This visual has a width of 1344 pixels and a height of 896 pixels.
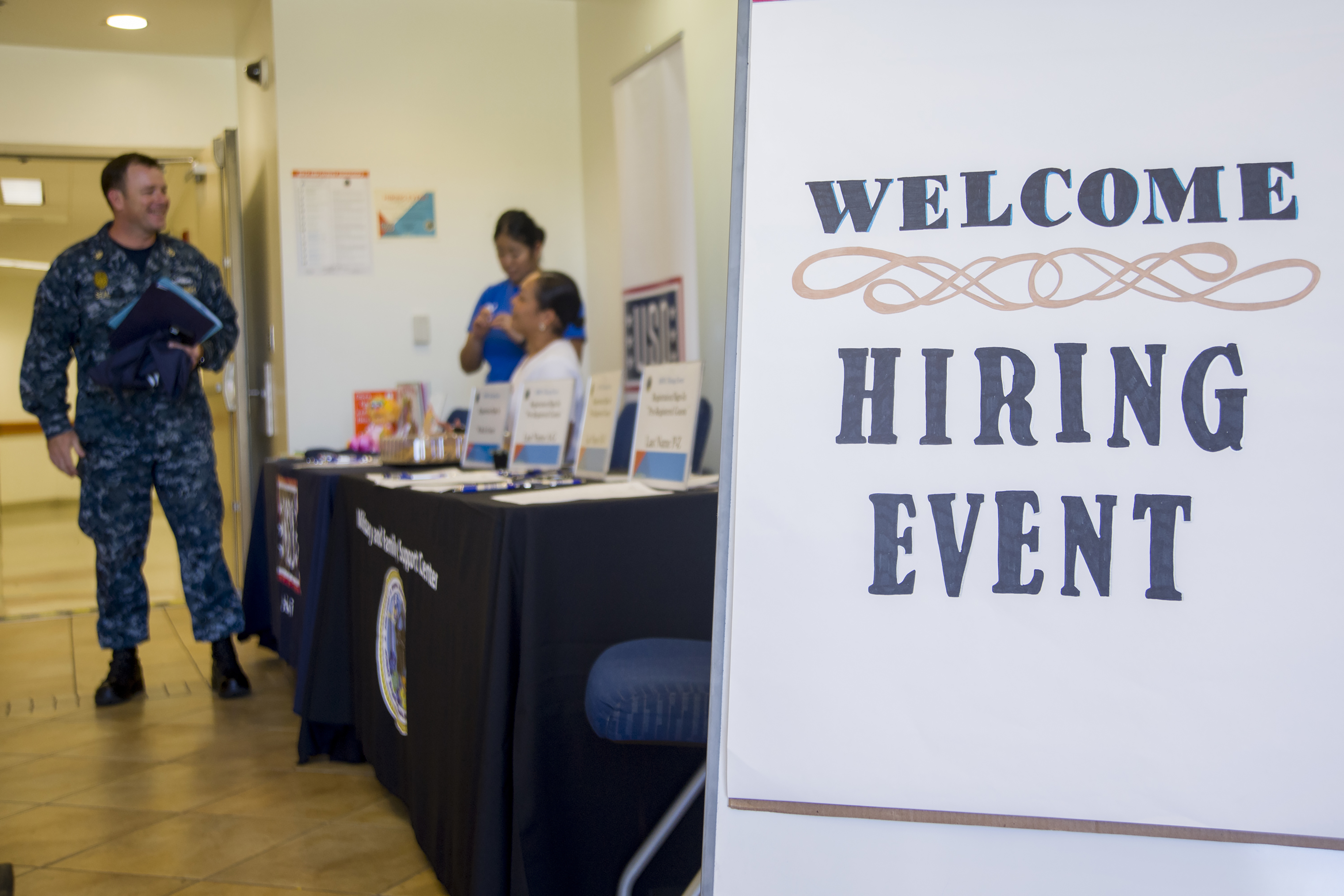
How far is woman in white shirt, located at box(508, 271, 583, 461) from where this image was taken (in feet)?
9.70

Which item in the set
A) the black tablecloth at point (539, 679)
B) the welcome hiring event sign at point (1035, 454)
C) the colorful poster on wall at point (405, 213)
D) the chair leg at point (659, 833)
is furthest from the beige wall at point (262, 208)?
the welcome hiring event sign at point (1035, 454)

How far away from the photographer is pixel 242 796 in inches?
89.7

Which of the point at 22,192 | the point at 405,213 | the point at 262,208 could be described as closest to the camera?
the point at 405,213

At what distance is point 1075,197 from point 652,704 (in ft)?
2.47

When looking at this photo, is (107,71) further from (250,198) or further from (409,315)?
(409,315)

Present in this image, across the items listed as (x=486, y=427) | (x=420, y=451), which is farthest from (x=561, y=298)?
(x=420, y=451)

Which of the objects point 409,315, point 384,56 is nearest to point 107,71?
point 384,56

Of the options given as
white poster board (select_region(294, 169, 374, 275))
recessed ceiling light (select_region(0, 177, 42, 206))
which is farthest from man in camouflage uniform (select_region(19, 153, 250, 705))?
recessed ceiling light (select_region(0, 177, 42, 206))

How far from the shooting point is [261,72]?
430 cm

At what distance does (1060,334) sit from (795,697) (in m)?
0.37

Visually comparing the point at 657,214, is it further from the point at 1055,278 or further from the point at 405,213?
the point at 1055,278

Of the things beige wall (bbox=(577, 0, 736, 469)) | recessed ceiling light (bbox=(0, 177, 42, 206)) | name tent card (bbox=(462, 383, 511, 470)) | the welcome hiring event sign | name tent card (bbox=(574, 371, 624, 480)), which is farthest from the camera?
recessed ceiling light (bbox=(0, 177, 42, 206))

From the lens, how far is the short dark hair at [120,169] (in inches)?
117

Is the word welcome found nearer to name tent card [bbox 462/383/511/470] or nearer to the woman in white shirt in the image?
name tent card [bbox 462/383/511/470]
